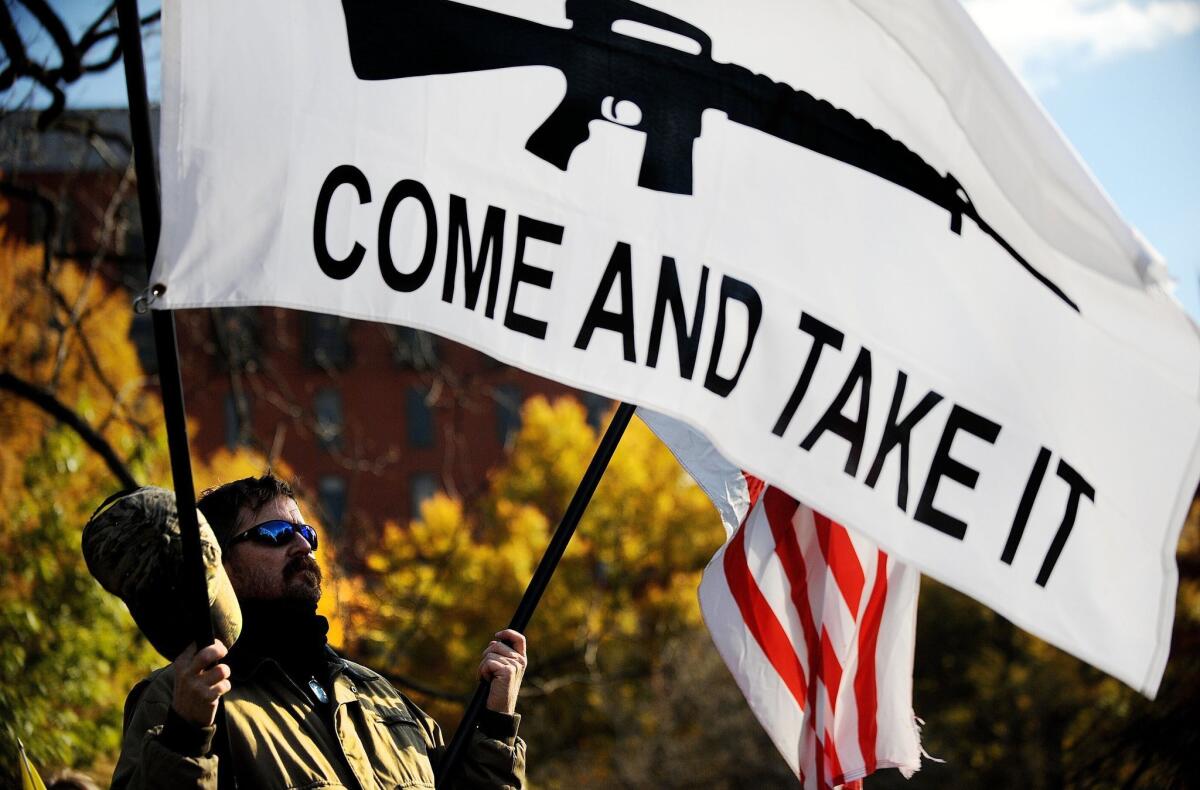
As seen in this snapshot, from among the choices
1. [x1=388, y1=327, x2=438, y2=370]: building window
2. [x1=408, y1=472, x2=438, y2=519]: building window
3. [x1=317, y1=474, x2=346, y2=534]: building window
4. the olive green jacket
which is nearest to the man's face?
the olive green jacket

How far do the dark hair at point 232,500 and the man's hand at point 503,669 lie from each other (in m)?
0.61

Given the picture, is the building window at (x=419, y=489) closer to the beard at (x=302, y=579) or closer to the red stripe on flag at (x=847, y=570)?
the red stripe on flag at (x=847, y=570)

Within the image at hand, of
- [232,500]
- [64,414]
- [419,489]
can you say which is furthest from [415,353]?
[419,489]

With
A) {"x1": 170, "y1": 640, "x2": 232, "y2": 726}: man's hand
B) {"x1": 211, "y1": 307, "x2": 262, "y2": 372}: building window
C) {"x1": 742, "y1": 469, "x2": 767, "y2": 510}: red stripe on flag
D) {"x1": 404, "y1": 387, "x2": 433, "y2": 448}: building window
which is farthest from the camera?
{"x1": 404, "y1": 387, "x2": 433, "y2": 448}: building window

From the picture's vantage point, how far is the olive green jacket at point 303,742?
2.77 meters

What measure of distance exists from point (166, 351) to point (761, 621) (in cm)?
241

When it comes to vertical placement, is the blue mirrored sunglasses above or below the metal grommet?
below

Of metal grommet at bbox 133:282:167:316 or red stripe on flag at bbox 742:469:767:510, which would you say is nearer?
metal grommet at bbox 133:282:167:316

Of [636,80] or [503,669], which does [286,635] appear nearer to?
[503,669]

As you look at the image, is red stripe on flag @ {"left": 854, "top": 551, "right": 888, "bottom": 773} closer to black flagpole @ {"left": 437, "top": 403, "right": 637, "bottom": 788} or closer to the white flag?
black flagpole @ {"left": 437, "top": 403, "right": 637, "bottom": 788}

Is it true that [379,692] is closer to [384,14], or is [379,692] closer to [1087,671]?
[384,14]

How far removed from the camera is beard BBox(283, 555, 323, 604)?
3379 mm

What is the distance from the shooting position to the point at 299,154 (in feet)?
9.78

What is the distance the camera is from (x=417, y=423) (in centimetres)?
6088
